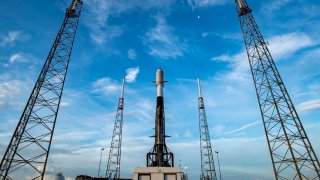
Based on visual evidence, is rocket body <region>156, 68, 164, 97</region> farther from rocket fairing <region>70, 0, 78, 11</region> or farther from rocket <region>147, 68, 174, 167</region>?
rocket fairing <region>70, 0, 78, 11</region>

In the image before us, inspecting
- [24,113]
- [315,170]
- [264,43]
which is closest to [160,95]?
[264,43]

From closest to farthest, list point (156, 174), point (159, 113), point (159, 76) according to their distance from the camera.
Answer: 1. point (156, 174)
2. point (159, 113)
3. point (159, 76)

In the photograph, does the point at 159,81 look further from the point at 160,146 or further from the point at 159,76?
the point at 160,146

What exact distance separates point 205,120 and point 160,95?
23.5 m

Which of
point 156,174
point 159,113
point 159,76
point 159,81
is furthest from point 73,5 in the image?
point 156,174

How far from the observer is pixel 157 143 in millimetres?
39969

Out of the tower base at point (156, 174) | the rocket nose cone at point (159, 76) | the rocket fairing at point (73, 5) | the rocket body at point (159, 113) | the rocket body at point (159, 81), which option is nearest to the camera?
the tower base at point (156, 174)

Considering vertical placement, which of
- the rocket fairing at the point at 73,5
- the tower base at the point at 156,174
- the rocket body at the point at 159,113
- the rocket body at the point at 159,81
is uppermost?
the rocket fairing at the point at 73,5

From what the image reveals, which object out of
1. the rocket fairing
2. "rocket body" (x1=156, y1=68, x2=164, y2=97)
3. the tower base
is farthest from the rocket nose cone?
the rocket fairing

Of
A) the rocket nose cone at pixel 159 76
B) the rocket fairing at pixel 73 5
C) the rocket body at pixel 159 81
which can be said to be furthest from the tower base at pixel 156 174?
the rocket fairing at pixel 73 5

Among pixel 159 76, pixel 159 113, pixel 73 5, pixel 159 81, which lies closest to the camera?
pixel 73 5

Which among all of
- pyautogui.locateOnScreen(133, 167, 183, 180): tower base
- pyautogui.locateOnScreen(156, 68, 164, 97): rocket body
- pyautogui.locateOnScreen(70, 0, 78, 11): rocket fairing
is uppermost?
pyautogui.locateOnScreen(70, 0, 78, 11): rocket fairing

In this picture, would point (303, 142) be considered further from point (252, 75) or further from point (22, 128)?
point (22, 128)

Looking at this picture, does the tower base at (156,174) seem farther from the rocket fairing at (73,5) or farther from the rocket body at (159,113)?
the rocket fairing at (73,5)
